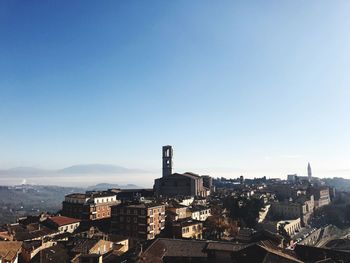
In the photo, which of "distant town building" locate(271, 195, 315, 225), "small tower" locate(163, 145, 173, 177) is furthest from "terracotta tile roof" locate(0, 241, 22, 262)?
"small tower" locate(163, 145, 173, 177)

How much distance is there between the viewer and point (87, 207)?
7462 cm

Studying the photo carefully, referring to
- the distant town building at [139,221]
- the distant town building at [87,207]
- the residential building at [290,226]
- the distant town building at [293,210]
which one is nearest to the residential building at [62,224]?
the distant town building at [87,207]

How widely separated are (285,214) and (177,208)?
41.3 meters

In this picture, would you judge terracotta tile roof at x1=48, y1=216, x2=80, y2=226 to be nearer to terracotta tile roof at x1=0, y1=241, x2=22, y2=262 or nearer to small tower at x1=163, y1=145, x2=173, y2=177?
terracotta tile roof at x1=0, y1=241, x2=22, y2=262

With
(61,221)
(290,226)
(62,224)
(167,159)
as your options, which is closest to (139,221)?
(62,224)

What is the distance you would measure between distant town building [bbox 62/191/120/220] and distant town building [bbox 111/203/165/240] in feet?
31.1

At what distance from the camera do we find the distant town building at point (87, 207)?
74.8 metres

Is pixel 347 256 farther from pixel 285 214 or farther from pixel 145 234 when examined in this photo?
pixel 285 214

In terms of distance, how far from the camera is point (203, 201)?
9194 centimetres

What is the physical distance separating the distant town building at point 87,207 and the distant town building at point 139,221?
949 cm

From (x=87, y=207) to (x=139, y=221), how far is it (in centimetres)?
1564

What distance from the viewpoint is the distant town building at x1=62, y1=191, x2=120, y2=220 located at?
74750mm

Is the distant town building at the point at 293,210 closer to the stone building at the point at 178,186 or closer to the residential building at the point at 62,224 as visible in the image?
the stone building at the point at 178,186

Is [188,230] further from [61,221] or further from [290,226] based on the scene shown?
[290,226]
